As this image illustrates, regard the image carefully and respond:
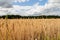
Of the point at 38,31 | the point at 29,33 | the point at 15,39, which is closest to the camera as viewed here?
the point at 15,39

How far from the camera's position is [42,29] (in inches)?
128

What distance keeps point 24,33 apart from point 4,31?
0.46m

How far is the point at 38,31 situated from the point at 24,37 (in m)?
0.34

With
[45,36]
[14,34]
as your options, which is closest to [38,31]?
[45,36]

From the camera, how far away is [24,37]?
9.88ft

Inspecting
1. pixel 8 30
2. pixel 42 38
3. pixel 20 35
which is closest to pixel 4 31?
pixel 8 30

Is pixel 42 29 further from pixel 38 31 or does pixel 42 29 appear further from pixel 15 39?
pixel 15 39

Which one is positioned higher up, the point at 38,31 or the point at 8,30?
the point at 8,30

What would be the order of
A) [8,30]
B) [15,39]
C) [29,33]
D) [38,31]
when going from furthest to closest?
[38,31] < [29,33] < [15,39] < [8,30]

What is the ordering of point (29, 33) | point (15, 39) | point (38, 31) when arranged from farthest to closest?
point (38, 31), point (29, 33), point (15, 39)

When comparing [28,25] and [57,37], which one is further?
[28,25]

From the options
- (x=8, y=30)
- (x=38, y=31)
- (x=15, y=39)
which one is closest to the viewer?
(x=8, y=30)

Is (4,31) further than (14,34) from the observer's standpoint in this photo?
No

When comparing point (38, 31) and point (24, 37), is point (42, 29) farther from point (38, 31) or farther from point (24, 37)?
point (24, 37)
